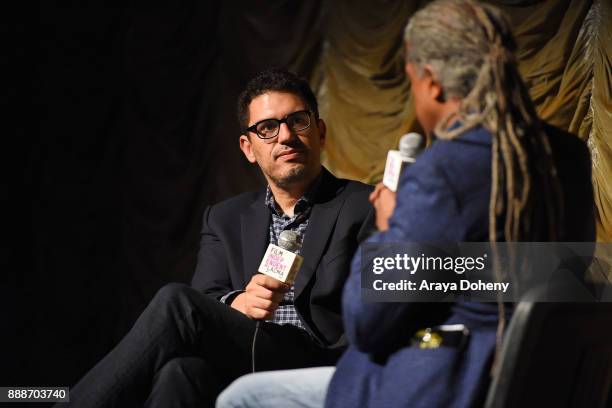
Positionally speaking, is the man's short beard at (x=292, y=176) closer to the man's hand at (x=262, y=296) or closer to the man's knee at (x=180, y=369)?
the man's hand at (x=262, y=296)

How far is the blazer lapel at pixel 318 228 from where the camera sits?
221 cm

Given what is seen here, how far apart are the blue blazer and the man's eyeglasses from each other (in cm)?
113

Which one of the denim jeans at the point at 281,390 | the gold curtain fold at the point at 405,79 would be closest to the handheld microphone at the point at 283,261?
the denim jeans at the point at 281,390

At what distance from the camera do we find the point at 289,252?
1.80 meters

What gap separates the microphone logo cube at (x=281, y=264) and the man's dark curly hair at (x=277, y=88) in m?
0.73

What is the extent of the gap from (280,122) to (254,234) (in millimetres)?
359

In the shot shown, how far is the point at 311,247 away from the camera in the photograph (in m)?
2.26

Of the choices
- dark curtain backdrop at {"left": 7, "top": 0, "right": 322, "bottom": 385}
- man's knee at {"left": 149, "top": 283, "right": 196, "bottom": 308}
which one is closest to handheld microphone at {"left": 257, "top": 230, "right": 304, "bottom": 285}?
man's knee at {"left": 149, "top": 283, "right": 196, "bottom": 308}

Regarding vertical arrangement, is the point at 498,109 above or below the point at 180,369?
above

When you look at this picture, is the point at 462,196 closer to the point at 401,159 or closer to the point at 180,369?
the point at 401,159

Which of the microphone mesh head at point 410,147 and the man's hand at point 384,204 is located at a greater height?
the microphone mesh head at point 410,147

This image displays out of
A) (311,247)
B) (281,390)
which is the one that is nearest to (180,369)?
(281,390)

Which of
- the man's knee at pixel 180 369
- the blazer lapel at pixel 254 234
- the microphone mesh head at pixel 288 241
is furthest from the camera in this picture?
the blazer lapel at pixel 254 234

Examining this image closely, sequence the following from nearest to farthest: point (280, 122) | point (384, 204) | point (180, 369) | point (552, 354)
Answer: point (552, 354)
point (384, 204)
point (180, 369)
point (280, 122)
